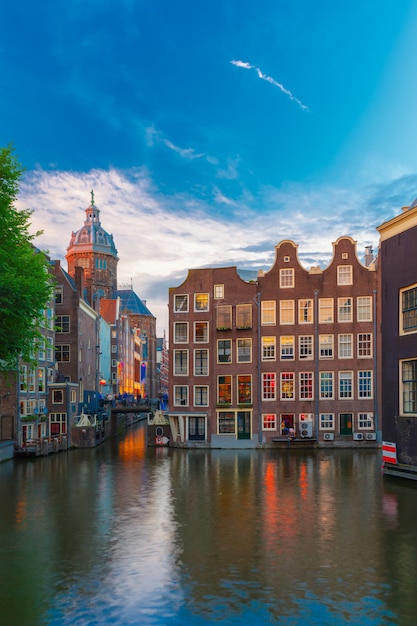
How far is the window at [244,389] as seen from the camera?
57.1m

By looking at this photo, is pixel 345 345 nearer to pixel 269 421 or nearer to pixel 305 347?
pixel 305 347

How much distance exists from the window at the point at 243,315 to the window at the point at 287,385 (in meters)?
5.94

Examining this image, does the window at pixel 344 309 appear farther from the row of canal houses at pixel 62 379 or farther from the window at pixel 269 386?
the row of canal houses at pixel 62 379

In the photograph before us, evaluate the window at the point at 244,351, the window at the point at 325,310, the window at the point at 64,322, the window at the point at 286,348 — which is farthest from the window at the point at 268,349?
the window at the point at 64,322

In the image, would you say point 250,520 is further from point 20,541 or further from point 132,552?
point 20,541

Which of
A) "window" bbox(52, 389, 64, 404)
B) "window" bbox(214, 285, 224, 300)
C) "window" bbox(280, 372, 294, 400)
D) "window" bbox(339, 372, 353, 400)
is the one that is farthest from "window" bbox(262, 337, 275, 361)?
"window" bbox(52, 389, 64, 404)

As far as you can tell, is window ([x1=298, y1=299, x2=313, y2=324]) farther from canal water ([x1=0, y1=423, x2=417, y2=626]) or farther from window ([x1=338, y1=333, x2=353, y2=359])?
canal water ([x1=0, y1=423, x2=417, y2=626])

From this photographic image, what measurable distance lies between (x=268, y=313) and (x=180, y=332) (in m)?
8.90

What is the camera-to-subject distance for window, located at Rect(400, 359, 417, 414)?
33812 millimetres

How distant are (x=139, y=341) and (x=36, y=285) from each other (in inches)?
4909

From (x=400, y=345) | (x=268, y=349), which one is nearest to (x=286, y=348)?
(x=268, y=349)

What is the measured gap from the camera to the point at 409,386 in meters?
34.2

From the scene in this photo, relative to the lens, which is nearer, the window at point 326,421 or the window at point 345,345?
the window at point 326,421

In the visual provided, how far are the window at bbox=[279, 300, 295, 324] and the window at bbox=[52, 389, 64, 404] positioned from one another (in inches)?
913
